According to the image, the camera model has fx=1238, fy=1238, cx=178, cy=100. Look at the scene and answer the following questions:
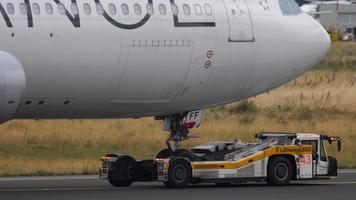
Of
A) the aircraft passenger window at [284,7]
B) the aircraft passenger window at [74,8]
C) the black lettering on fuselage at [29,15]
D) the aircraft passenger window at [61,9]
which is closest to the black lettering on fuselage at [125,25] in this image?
the aircraft passenger window at [74,8]

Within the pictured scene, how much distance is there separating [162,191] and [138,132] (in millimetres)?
16062

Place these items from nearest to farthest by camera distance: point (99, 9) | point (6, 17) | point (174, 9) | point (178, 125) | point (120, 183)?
1. point (6, 17)
2. point (99, 9)
3. point (174, 9)
4. point (120, 183)
5. point (178, 125)

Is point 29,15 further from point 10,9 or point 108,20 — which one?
point 108,20

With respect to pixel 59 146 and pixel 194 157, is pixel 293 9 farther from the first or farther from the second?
Answer: pixel 59 146

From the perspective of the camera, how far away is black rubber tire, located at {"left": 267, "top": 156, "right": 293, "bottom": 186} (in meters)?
29.8

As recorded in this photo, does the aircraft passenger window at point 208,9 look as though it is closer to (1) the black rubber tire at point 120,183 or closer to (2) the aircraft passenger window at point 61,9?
(2) the aircraft passenger window at point 61,9

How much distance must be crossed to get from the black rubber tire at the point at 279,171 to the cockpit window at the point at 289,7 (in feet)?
12.7

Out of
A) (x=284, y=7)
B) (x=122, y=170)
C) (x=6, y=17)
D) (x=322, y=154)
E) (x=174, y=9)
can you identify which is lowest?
(x=122, y=170)

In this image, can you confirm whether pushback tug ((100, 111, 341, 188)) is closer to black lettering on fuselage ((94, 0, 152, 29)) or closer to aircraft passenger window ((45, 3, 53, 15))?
black lettering on fuselage ((94, 0, 152, 29))

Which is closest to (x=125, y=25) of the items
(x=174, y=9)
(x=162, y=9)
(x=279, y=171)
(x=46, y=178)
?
(x=162, y=9)

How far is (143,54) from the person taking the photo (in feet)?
93.4

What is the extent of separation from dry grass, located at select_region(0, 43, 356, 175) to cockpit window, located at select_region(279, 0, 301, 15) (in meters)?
7.96

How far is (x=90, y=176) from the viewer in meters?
34.2

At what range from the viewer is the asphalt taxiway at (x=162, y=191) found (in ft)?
87.3
